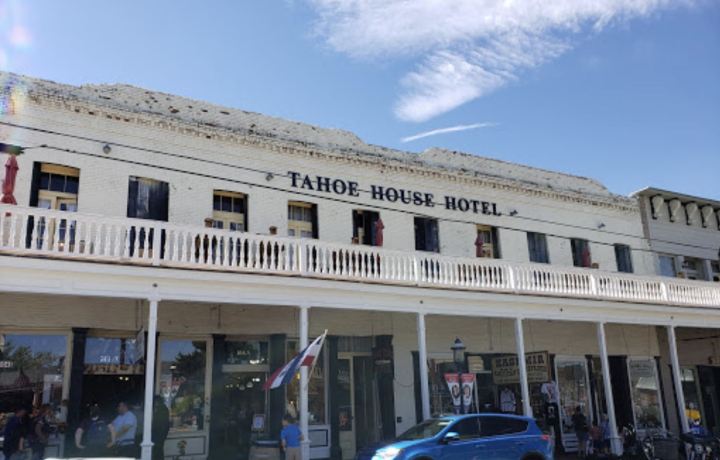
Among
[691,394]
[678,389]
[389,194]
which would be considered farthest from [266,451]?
[691,394]

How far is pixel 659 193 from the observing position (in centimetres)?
2502

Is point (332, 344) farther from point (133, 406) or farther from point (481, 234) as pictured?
point (481, 234)

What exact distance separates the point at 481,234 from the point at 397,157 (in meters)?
3.94

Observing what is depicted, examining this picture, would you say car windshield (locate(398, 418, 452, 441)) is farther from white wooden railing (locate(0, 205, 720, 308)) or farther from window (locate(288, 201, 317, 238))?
window (locate(288, 201, 317, 238))

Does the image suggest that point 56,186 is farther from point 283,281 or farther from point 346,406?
point 346,406

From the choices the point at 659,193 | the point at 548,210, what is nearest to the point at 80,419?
the point at 548,210

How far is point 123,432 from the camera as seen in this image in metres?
13.2

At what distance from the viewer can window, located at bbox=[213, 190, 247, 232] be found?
16.7 meters

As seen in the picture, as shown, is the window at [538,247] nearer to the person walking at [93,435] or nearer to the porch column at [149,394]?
the porch column at [149,394]

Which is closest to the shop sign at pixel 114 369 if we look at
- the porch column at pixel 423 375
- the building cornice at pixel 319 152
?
the building cornice at pixel 319 152

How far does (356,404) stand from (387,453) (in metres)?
6.15

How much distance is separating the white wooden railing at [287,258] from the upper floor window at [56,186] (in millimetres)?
887

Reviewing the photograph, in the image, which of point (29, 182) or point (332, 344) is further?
point (332, 344)

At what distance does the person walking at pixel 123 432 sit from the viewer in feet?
42.8
